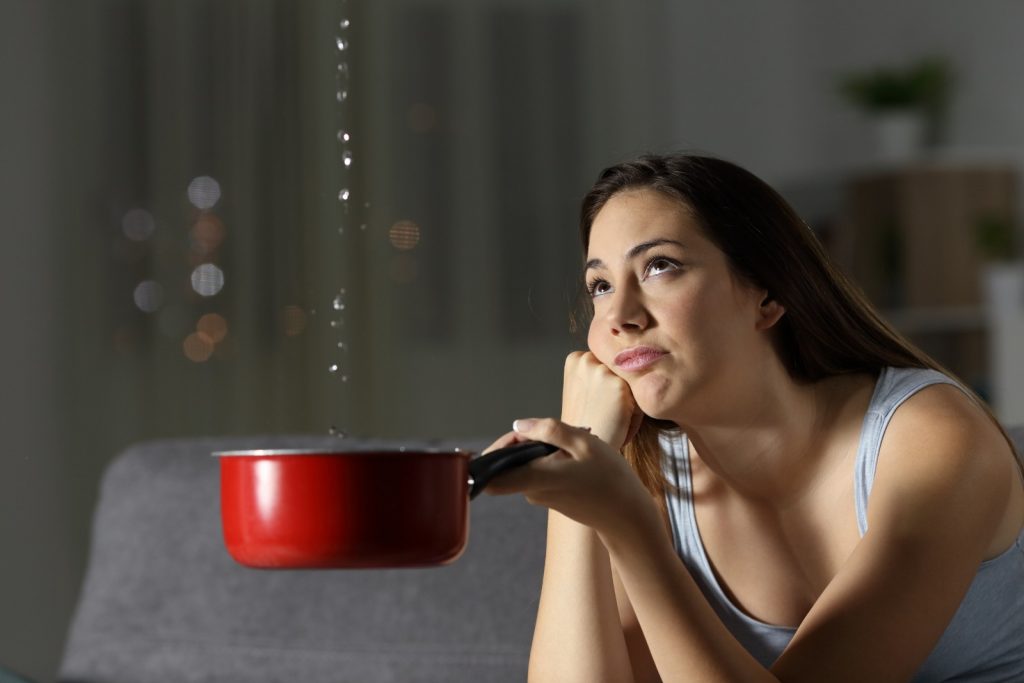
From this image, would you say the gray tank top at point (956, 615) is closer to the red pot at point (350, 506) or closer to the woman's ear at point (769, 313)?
the woman's ear at point (769, 313)

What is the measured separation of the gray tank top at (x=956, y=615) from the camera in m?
1.27

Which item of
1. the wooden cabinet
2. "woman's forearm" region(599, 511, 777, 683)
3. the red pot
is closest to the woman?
"woman's forearm" region(599, 511, 777, 683)

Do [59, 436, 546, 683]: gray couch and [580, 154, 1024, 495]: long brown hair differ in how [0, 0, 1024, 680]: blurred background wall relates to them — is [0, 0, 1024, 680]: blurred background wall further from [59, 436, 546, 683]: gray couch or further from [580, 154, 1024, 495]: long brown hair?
[580, 154, 1024, 495]: long brown hair

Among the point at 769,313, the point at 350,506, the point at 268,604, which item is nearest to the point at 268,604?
the point at 268,604

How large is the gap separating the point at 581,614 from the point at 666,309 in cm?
34

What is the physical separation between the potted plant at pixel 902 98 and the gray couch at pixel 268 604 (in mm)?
3172

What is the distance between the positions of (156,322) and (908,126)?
2.61 metres

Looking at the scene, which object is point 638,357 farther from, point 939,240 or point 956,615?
point 939,240

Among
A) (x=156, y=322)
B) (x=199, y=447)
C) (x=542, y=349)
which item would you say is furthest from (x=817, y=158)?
(x=199, y=447)

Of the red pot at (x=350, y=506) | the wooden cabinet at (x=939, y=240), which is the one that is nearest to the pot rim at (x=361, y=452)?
the red pot at (x=350, y=506)

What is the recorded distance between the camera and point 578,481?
92cm

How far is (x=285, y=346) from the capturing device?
3.82 meters

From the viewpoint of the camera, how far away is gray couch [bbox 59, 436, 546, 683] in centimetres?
161

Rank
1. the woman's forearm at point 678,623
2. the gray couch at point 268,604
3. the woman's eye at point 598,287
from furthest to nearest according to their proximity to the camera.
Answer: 1. the gray couch at point 268,604
2. the woman's eye at point 598,287
3. the woman's forearm at point 678,623
